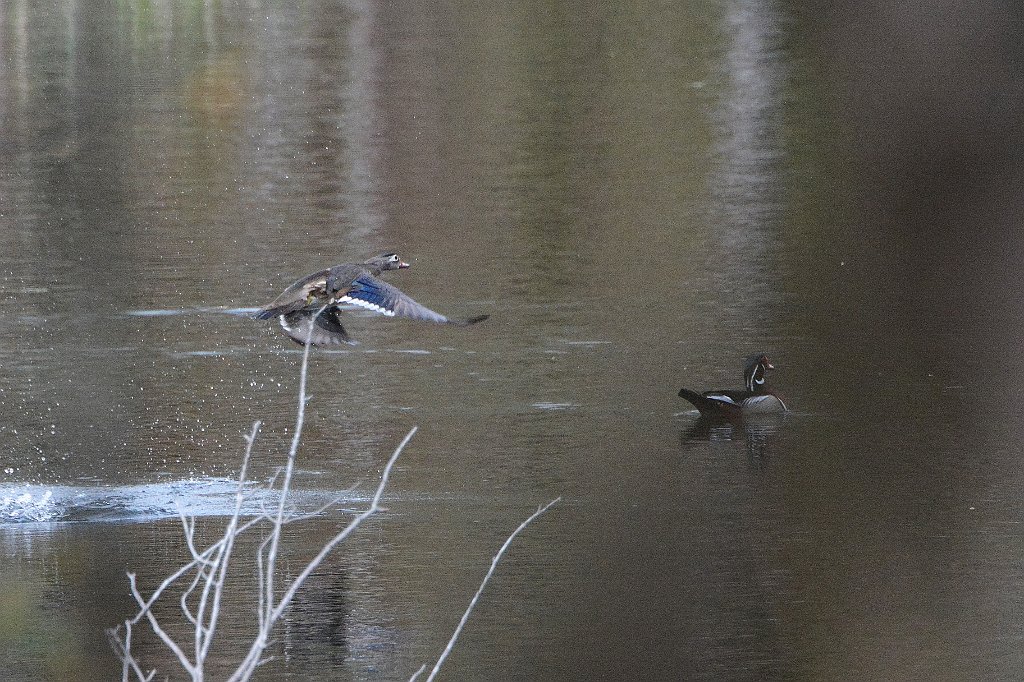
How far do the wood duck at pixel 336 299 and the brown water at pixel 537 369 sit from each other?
1.06 metres

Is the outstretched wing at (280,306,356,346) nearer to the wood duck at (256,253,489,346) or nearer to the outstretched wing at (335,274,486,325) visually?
the wood duck at (256,253,489,346)

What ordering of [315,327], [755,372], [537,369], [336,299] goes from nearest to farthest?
1. [336,299]
2. [315,327]
3. [755,372]
4. [537,369]

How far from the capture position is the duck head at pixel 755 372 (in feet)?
39.2

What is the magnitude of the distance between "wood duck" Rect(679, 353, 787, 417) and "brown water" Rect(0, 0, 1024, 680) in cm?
18

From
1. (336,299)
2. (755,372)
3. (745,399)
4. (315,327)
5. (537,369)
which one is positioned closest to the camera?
(336,299)

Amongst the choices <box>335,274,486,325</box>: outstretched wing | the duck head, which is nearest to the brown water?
the duck head

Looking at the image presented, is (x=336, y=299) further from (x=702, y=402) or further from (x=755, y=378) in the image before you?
(x=755, y=378)

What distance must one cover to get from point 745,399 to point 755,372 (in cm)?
28

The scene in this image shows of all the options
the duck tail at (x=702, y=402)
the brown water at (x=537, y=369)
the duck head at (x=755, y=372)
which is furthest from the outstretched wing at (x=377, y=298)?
the duck head at (x=755, y=372)

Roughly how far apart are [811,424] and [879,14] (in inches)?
864

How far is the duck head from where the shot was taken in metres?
11.9

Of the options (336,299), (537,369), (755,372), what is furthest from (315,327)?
(537,369)

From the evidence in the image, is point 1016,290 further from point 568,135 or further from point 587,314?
point 568,135

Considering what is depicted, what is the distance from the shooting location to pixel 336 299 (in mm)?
8781
